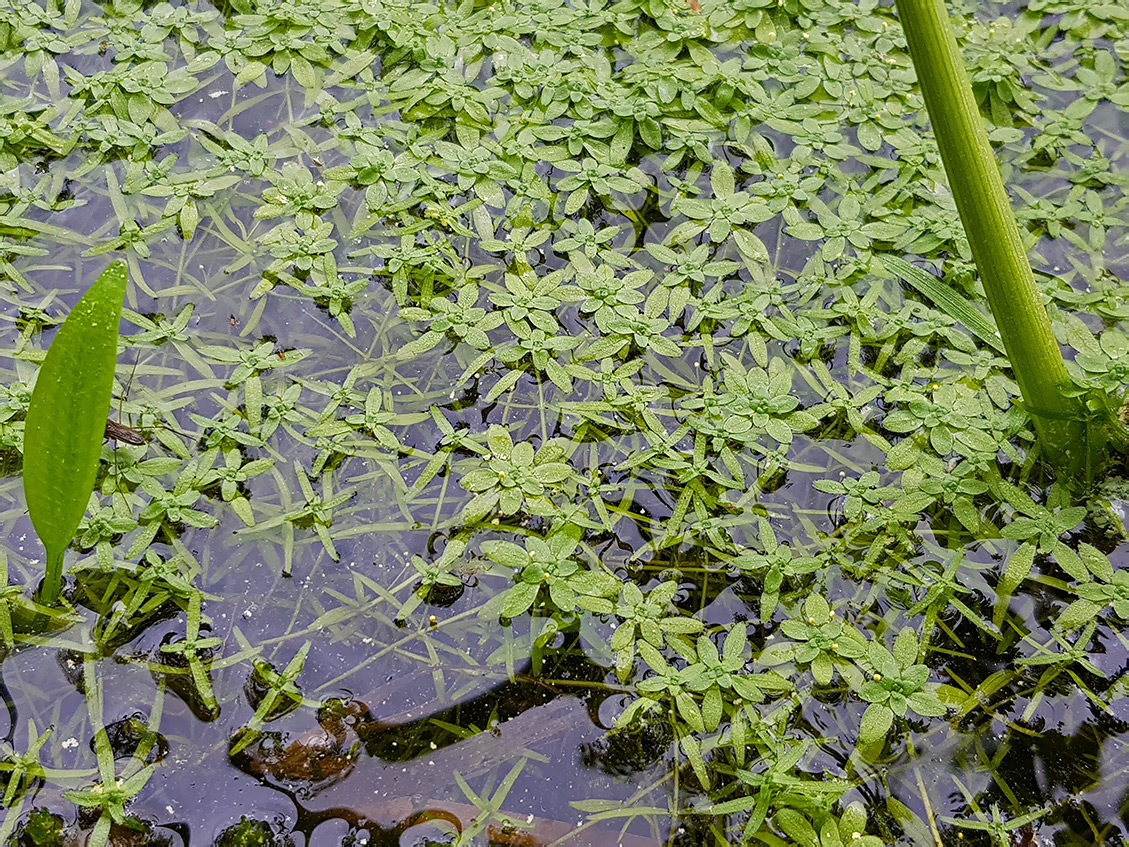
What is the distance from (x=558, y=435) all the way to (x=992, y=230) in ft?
3.61

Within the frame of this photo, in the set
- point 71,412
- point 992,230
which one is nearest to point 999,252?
point 992,230

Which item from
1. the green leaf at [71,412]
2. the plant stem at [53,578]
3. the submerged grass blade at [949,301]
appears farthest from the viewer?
the submerged grass blade at [949,301]

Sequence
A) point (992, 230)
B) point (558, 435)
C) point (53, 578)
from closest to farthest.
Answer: point (53, 578), point (992, 230), point (558, 435)

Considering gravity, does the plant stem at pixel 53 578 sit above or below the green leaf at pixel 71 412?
below

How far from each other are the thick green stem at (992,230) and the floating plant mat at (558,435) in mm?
136

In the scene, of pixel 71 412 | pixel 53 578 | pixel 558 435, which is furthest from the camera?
pixel 558 435

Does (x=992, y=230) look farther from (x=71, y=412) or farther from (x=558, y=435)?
(x=71, y=412)

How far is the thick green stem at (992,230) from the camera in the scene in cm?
196

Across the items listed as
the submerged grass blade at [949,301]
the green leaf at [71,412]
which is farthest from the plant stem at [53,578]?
the submerged grass blade at [949,301]

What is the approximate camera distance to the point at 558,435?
2.36 m

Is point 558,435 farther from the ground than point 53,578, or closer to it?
farther from the ground

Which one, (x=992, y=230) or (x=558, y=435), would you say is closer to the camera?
(x=992, y=230)

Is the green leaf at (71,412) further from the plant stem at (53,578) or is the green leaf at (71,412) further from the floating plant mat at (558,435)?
the floating plant mat at (558,435)

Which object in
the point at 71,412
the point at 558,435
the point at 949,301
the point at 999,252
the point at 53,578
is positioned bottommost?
the point at 53,578
